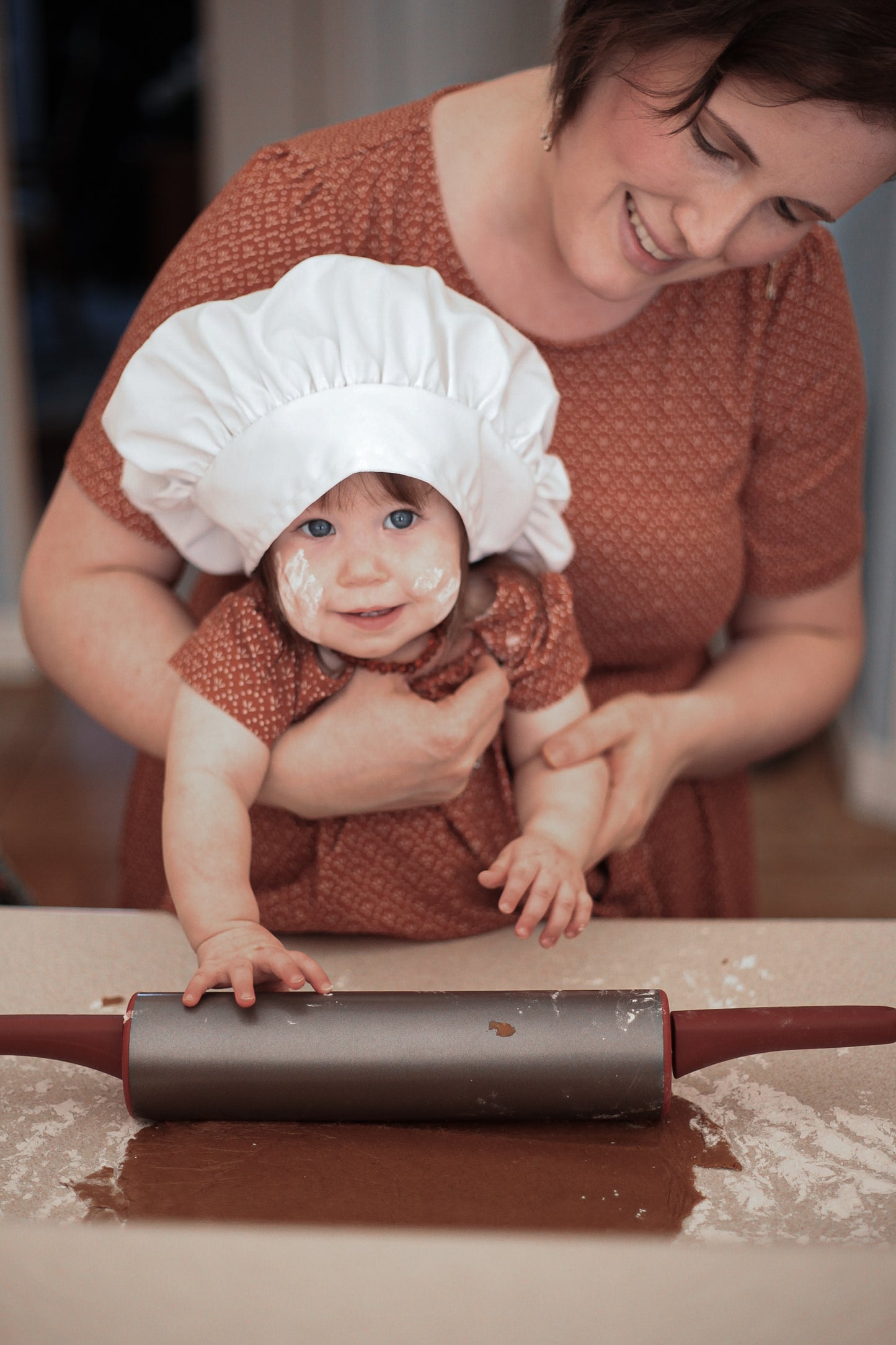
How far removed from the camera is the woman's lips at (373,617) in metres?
0.93

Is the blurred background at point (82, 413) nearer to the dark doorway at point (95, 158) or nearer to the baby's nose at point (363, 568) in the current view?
the baby's nose at point (363, 568)

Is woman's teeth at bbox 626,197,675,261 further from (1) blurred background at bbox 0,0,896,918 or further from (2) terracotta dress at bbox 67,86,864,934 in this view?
(1) blurred background at bbox 0,0,896,918

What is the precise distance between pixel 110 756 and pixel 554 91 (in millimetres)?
2338

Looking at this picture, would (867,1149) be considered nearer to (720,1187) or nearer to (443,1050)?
(720,1187)

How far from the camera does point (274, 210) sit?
1039mm

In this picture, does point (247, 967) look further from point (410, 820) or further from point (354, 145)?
point (354, 145)

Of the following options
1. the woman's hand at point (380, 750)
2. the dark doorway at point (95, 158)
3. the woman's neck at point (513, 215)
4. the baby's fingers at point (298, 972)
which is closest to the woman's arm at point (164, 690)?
the woman's hand at point (380, 750)

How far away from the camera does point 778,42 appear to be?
0.79 meters

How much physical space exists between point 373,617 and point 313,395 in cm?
16

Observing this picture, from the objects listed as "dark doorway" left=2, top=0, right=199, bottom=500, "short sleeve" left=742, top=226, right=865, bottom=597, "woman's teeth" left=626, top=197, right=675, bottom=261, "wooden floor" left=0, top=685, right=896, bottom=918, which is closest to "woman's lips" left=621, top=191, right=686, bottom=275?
"woman's teeth" left=626, top=197, right=675, bottom=261

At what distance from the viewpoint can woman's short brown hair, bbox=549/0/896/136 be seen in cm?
78

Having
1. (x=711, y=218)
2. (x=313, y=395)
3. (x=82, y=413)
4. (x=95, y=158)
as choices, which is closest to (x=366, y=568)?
(x=313, y=395)

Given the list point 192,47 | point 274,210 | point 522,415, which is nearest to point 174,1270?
point 522,415

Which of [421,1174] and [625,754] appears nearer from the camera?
[421,1174]
